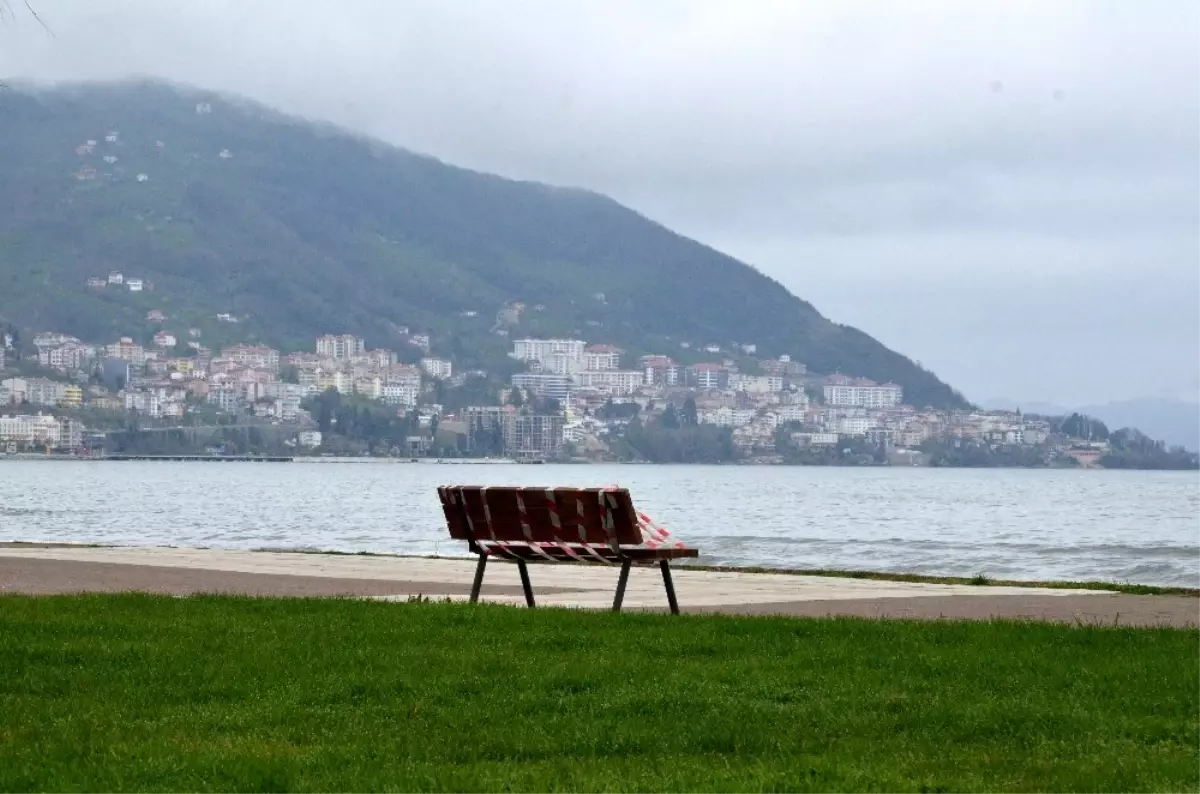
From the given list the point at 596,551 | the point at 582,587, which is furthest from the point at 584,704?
the point at 582,587

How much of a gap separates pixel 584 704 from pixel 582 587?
893cm

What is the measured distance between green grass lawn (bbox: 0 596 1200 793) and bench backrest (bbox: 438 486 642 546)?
1048 mm

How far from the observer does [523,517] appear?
12898 millimetres

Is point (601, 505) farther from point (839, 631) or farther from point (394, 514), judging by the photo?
point (394, 514)

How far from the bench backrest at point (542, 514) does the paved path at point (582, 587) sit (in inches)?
49.3

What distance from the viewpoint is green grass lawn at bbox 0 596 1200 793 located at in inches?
256

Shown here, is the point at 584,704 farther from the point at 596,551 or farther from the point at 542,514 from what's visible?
the point at 542,514

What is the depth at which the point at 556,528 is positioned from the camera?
12641 millimetres

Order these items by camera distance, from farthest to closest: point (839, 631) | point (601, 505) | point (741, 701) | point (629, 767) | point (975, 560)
Result: 1. point (975, 560)
2. point (601, 505)
3. point (839, 631)
4. point (741, 701)
5. point (629, 767)

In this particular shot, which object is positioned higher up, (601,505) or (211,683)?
(601,505)

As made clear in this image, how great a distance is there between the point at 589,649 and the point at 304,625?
1.82 meters

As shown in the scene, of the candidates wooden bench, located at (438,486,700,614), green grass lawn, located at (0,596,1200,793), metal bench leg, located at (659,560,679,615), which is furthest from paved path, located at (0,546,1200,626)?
green grass lawn, located at (0,596,1200,793)

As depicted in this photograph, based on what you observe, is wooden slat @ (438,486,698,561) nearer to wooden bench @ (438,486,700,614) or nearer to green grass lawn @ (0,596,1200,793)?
wooden bench @ (438,486,700,614)

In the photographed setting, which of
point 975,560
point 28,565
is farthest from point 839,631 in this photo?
point 975,560
